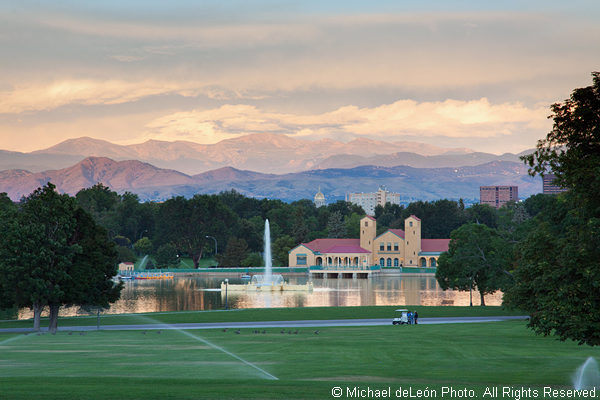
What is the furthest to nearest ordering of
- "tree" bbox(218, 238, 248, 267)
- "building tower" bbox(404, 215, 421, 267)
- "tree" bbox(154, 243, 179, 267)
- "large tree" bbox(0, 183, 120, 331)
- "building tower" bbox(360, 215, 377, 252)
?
"building tower" bbox(360, 215, 377, 252), "building tower" bbox(404, 215, 421, 267), "tree" bbox(154, 243, 179, 267), "tree" bbox(218, 238, 248, 267), "large tree" bbox(0, 183, 120, 331)

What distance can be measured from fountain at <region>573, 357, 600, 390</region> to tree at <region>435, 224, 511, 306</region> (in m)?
35.1

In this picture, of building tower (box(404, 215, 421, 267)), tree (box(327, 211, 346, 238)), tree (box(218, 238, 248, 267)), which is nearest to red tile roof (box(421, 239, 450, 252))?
building tower (box(404, 215, 421, 267))

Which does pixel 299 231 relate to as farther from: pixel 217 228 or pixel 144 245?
pixel 144 245

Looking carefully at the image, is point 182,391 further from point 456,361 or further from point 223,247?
point 223,247

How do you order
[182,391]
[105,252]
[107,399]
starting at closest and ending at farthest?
[107,399] < [182,391] < [105,252]

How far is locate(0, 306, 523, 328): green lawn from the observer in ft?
185

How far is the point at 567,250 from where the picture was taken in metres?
24.0

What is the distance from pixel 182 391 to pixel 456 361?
14225mm

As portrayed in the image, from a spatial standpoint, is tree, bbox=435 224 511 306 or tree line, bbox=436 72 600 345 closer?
tree line, bbox=436 72 600 345

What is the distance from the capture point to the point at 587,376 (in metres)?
26.3

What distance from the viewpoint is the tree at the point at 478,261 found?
216 feet

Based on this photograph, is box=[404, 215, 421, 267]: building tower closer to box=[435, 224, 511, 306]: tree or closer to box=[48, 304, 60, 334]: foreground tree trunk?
box=[435, 224, 511, 306]: tree

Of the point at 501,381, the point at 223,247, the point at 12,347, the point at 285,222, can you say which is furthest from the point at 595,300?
the point at 285,222

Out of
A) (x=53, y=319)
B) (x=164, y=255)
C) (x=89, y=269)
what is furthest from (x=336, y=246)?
(x=53, y=319)
